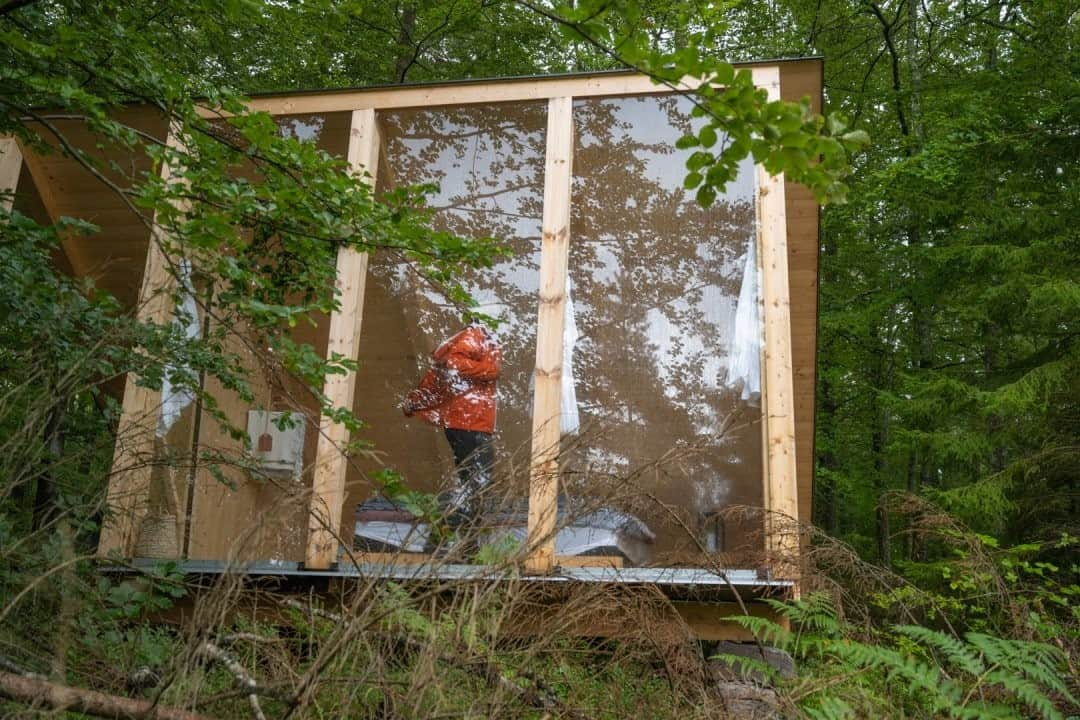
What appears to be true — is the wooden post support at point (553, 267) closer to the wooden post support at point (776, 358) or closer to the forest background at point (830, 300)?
the forest background at point (830, 300)

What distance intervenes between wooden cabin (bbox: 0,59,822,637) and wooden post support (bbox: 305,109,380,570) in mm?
13

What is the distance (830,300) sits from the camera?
11.5 meters

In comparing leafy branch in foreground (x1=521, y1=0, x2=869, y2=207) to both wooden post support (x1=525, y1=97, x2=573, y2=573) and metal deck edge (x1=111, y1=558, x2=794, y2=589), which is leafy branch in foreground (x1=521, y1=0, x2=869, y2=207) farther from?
wooden post support (x1=525, y1=97, x2=573, y2=573)

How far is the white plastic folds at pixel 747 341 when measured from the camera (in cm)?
471

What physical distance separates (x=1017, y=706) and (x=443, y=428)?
9.93ft

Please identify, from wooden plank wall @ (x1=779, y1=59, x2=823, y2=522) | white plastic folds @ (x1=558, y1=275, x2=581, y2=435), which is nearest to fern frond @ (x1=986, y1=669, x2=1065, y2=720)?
white plastic folds @ (x1=558, y1=275, x2=581, y2=435)

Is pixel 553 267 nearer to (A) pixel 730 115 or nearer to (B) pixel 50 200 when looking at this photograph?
(A) pixel 730 115

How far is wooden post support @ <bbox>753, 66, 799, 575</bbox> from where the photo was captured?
4414 mm

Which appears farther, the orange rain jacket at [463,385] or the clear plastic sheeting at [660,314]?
the orange rain jacket at [463,385]

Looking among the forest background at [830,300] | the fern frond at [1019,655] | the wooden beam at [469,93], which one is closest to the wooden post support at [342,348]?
the wooden beam at [469,93]

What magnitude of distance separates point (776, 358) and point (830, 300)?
7.42m

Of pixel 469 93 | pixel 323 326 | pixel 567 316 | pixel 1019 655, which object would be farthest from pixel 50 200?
pixel 1019 655

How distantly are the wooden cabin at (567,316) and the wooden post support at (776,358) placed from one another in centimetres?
1

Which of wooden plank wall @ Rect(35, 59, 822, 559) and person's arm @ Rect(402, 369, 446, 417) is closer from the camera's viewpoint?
person's arm @ Rect(402, 369, 446, 417)
